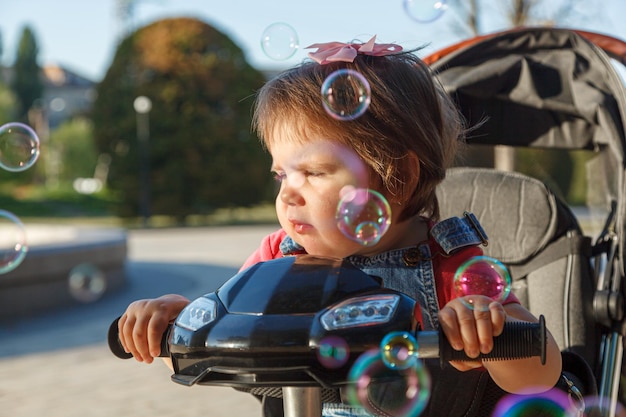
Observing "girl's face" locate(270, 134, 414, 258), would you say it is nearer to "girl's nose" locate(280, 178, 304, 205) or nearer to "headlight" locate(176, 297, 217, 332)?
"girl's nose" locate(280, 178, 304, 205)

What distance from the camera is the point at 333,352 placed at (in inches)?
43.5

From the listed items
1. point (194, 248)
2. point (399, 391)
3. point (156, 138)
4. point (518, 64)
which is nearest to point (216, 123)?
point (156, 138)

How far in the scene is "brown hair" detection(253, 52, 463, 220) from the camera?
62.8 inches

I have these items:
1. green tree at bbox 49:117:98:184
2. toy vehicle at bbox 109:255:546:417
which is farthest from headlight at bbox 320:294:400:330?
green tree at bbox 49:117:98:184

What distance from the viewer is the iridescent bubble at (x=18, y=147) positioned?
132 inches

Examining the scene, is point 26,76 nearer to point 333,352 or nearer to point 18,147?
point 18,147

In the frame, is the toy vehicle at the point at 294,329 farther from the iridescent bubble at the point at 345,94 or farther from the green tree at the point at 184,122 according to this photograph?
the green tree at the point at 184,122

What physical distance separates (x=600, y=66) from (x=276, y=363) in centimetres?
209

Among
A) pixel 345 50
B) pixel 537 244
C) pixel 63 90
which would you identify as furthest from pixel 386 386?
pixel 63 90

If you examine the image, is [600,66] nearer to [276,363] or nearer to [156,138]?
[276,363]

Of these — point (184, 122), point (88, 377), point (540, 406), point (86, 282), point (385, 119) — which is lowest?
point (184, 122)

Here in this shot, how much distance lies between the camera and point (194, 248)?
50.4 ft

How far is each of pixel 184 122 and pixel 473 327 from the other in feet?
71.9

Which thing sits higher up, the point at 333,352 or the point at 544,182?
the point at 333,352
